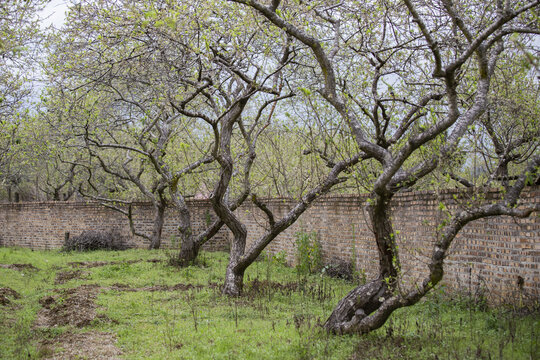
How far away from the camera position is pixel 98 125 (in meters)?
14.1

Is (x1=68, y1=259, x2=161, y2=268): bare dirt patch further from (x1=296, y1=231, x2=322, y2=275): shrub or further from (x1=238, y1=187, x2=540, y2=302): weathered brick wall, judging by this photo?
(x1=238, y1=187, x2=540, y2=302): weathered brick wall

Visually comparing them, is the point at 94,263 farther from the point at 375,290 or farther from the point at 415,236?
the point at 375,290

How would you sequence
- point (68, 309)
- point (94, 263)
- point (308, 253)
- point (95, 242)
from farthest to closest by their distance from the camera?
point (95, 242)
point (94, 263)
point (308, 253)
point (68, 309)

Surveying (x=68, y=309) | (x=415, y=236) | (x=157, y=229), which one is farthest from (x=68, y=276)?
(x=415, y=236)

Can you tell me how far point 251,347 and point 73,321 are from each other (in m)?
3.07

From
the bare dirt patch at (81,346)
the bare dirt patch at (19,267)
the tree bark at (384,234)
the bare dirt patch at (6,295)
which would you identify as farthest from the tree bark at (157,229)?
the tree bark at (384,234)

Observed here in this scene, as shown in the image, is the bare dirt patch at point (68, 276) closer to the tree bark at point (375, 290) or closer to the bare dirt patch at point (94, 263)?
the bare dirt patch at point (94, 263)

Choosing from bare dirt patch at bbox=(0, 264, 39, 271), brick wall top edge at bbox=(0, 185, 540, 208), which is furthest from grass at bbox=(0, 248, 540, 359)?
bare dirt patch at bbox=(0, 264, 39, 271)

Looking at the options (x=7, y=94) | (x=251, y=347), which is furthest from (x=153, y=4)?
(x=7, y=94)

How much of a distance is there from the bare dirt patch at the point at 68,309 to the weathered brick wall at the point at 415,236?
3284 mm

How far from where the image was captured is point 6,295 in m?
8.62

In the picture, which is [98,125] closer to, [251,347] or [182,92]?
[182,92]

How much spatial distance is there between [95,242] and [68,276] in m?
7.09

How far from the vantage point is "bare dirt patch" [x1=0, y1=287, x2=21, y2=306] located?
808 cm
